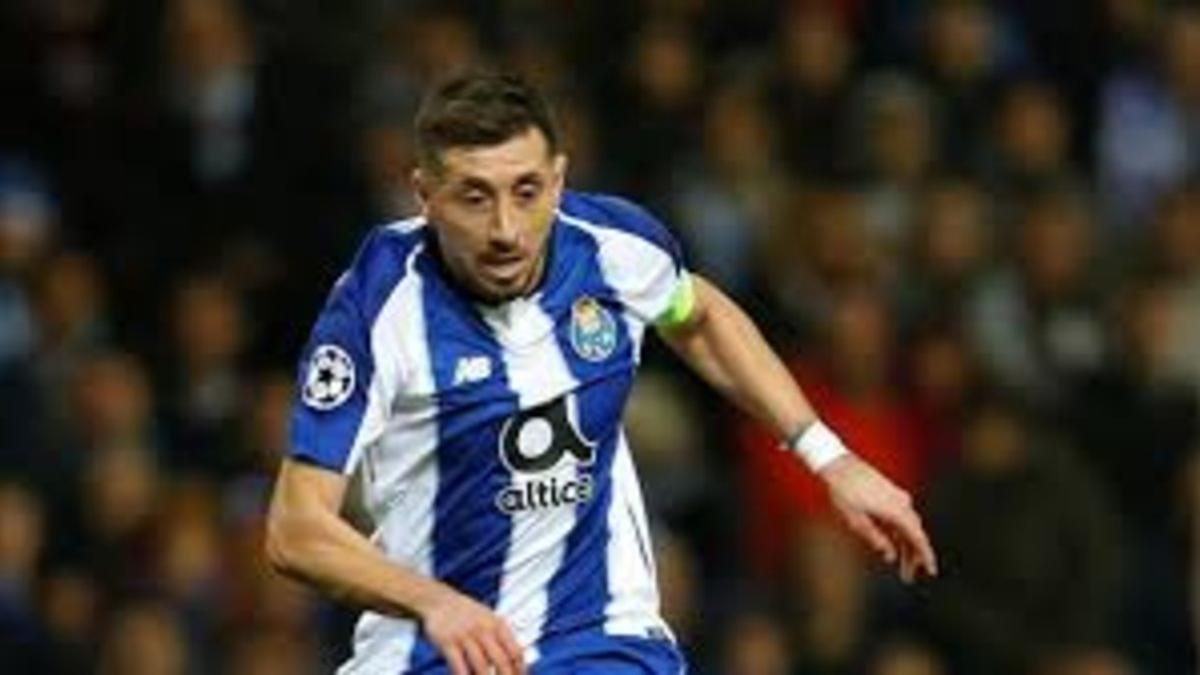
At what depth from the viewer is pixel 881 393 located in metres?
12.5

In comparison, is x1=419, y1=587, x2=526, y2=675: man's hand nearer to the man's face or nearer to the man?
the man

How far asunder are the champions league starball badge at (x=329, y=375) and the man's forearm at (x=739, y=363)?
0.90 m

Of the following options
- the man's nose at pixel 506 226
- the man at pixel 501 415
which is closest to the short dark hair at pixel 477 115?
the man at pixel 501 415

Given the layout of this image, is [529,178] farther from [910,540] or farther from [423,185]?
[910,540]

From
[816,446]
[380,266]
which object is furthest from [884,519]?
[380,266]

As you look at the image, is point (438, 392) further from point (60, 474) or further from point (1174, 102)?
point (1174, 102)

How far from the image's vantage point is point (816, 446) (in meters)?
7.69

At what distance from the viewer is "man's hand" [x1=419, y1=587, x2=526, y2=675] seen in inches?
257

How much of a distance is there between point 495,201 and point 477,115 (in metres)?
0.16

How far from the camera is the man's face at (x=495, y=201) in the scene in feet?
23.3

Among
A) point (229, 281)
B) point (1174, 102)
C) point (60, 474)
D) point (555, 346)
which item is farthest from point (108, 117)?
point (555, 346)

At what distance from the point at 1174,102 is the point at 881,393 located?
267 cm

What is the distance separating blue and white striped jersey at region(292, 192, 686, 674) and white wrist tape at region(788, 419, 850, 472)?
1.23 feet

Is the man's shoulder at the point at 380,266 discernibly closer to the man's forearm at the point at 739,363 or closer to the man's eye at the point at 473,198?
the man's eye at the point at 473,198
